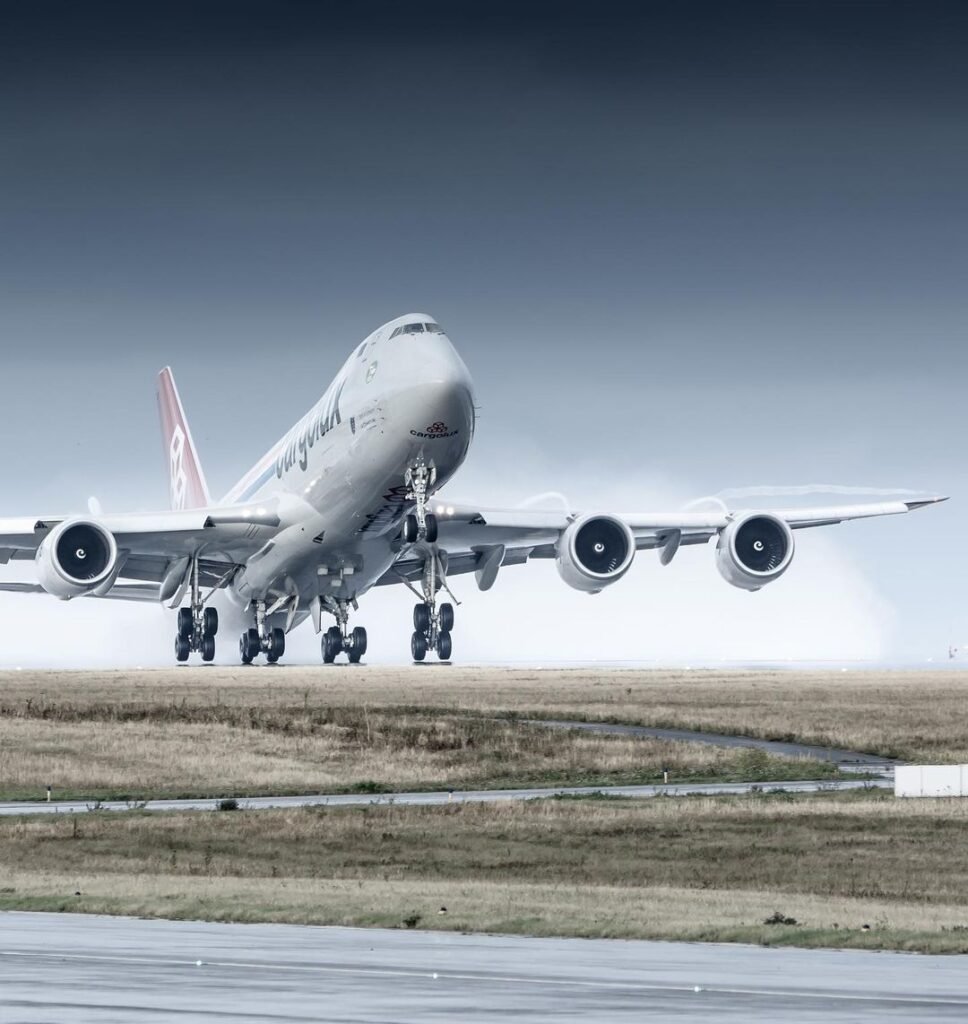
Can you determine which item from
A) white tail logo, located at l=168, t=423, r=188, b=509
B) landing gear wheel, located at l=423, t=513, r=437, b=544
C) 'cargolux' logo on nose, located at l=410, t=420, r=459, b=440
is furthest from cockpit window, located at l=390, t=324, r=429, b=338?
white tail logo, located at l=168, t=423, r=188, b=509

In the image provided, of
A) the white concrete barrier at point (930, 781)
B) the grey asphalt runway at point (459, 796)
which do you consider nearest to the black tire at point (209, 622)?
the grey asphalt runway at point (459, 796)

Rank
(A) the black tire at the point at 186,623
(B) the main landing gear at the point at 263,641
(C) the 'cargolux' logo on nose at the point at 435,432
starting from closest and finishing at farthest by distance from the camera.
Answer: (C) the 'cargolux' logo on nose at the point at 435,432, (A) the black tire at the point at 186,623, (B) the main landing gear at the point at 263,641

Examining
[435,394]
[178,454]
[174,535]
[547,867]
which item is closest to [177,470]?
[178,454]

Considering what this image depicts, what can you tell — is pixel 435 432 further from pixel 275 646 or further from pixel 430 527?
pixel 275 646

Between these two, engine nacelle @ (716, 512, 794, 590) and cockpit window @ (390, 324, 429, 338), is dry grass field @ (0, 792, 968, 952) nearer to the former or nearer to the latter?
cockpit window @ (390, 324, 429, 338)

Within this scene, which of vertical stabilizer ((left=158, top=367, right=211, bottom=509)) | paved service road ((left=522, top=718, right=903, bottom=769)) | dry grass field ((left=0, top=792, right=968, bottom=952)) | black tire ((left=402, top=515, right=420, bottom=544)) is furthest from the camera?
vertical stabilizer ((left=158, top=367, right=211, bottom=509))

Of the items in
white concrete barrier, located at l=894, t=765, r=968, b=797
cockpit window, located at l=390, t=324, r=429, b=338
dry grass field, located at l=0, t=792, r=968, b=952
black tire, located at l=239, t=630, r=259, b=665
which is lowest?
dry grass field, located at l=0, t=792, r=968, b=952

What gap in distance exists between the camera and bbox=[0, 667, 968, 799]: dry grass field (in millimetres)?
59281

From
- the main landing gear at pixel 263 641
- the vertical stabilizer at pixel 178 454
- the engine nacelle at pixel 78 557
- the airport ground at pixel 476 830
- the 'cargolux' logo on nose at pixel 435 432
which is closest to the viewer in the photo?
the airport ground at pixel 476 830

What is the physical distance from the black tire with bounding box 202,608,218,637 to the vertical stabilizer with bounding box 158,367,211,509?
81.6ft

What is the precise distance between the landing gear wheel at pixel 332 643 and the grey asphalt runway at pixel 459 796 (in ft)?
97.0

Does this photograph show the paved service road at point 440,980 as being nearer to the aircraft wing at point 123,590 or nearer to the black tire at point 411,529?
the black tire at point 411,529

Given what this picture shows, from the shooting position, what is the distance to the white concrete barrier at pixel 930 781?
48906mm

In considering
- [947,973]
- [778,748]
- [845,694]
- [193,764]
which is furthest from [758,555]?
[947,973]
